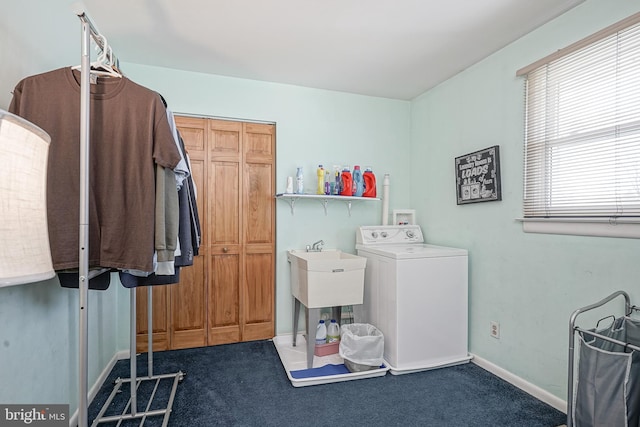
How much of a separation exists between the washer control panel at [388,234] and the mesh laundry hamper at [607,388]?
173 centimetres

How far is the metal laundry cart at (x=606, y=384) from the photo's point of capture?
4.28 ft

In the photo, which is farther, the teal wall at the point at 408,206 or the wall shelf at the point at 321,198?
the wall shelf at the point at 321,198

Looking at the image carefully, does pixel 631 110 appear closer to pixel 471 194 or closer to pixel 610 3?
pixel 610 3

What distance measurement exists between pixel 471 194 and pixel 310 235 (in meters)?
1.48

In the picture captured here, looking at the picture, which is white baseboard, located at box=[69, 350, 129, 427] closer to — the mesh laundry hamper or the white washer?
the white washer

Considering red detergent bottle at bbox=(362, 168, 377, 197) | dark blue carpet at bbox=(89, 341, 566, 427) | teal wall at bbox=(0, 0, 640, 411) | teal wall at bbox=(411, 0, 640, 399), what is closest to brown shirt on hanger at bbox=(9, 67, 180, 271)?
teal wall at bbox=(0, 0, 640, 411)

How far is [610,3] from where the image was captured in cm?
171

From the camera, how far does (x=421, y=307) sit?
2428mm

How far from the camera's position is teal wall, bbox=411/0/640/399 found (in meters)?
1.78

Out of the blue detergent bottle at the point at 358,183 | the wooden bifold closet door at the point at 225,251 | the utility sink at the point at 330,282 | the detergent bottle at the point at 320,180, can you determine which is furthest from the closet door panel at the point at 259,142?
the utility sink at the point at 330,282

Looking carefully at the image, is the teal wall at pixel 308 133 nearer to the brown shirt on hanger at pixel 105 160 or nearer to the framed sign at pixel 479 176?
the framed sign at pixel 479 176

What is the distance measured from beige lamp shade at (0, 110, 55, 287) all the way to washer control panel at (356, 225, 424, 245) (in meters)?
2.50

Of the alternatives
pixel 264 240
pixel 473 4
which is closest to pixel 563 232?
pixel 473 4
